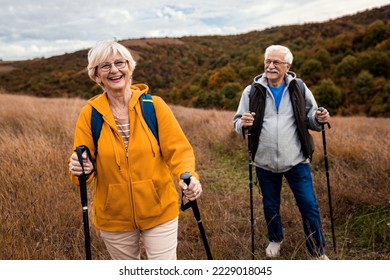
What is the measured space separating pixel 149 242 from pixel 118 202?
34 centimetres

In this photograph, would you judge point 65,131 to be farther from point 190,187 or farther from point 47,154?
point 190,187

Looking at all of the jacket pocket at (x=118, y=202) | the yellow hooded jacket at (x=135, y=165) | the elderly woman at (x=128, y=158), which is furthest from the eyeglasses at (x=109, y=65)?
the jacket pocket at (x=118, y=202)

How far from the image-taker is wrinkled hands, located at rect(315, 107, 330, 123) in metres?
3.33

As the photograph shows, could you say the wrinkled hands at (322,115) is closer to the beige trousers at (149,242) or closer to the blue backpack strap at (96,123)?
the beige trousers at (149,242)

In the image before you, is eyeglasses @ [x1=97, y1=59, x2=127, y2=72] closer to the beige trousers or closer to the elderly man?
the beige trousers

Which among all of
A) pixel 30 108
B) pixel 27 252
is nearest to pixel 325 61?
pixel 30 108

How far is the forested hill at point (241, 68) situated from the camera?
2543 centimetres

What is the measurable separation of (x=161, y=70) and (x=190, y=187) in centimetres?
4614

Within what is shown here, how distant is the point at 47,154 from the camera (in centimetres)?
540

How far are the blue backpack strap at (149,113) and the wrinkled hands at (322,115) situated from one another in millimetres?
1818

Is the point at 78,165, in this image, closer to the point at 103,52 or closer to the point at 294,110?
the point at 103,52

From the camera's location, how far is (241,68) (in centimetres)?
3728

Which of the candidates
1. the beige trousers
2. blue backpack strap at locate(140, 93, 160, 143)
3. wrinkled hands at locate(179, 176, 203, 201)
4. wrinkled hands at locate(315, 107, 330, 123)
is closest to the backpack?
blue backpack strap at locate(140, 93, 160, 143)

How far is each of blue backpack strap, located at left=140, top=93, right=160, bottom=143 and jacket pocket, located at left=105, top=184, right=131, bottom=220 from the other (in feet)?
1.31
